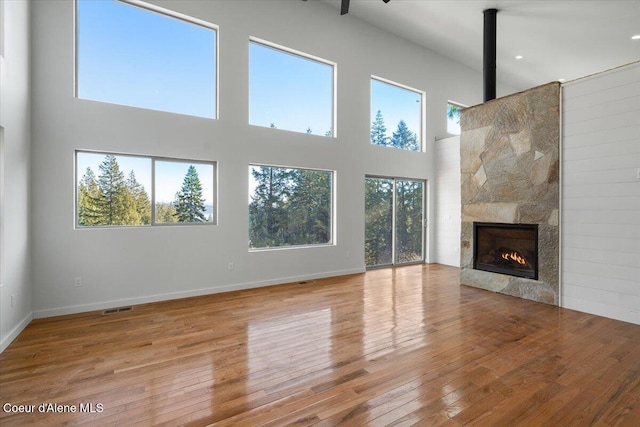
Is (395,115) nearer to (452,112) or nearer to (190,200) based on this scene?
(452,112)

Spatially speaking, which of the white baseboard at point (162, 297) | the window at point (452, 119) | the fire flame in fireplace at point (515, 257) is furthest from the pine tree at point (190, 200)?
the window at point (452, 119)

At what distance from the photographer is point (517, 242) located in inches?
183

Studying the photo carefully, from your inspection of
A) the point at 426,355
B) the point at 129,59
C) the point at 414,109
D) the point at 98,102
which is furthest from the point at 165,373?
the point at 414,109

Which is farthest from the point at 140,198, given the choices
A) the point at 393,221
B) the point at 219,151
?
the point at 393,221

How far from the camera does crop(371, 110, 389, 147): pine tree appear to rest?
6.56m

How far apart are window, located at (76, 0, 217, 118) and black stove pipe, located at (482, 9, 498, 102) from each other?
4.68 meters

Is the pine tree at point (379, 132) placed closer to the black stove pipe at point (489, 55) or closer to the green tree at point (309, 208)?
the green tree at point (309, 208)

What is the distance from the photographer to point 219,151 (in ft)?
15.5

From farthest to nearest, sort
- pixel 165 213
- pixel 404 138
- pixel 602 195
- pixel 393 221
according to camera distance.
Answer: pixel 404 138 < pixel 393 221 < pixel 165 213 < pixel 602 195

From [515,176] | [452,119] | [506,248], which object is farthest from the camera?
[452,119]

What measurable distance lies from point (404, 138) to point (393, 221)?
6.46 feet

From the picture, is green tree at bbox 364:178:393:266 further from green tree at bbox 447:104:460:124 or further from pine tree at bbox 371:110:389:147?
green tree at bbox 447:104:460:124

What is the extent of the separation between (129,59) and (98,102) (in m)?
0.78

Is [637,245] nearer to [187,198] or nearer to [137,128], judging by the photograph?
[187,198]
